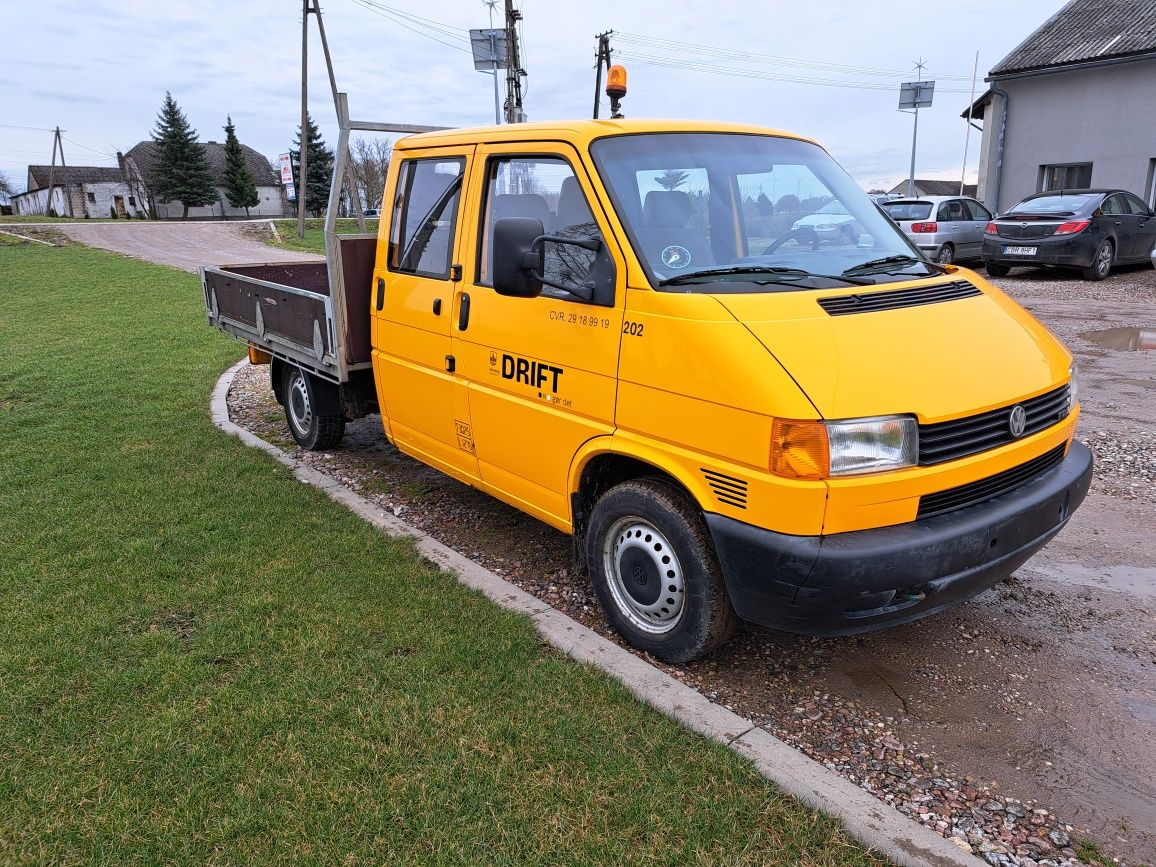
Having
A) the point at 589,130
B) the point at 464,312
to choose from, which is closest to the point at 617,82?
the point at 589,130

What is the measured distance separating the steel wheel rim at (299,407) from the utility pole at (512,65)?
67.9ft

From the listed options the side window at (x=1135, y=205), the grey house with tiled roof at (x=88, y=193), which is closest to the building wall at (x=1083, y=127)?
the side window at (x=1135, y=205)

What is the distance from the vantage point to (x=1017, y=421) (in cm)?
315

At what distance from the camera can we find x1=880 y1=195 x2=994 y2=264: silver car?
1597 centimetres

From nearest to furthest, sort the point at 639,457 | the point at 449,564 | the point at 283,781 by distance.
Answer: the point at 283,781 < the point at 639,457 < the point at 449,564

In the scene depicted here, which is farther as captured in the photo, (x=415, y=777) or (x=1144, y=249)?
(x=1144, y=249)

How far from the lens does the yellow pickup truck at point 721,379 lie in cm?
284

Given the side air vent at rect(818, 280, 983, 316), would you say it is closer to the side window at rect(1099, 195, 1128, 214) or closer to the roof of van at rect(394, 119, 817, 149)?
the roof of van at rect(394, 119, 817, 149)

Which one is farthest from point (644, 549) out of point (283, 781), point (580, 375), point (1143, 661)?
point (1143, 661)

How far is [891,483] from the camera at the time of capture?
2.82m

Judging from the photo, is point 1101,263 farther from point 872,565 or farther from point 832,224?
point 872,565

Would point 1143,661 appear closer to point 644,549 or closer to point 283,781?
point 644,549

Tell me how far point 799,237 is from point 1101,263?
1442 cm

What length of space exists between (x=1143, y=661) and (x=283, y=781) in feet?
11.9
